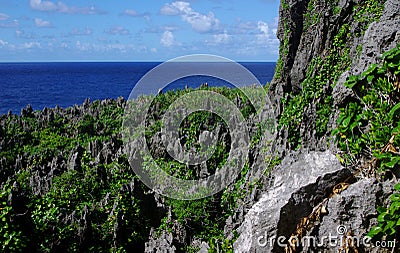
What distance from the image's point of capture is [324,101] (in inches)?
296

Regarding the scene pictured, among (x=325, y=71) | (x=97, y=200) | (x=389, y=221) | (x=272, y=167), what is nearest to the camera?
(x=389, y=221)

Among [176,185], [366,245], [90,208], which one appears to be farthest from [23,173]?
[366,245]

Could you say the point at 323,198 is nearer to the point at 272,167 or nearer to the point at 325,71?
the point at 272,167

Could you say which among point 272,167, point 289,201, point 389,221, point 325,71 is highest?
point 325,71

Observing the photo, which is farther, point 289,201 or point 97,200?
point 97,200

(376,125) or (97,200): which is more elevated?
(376,125)

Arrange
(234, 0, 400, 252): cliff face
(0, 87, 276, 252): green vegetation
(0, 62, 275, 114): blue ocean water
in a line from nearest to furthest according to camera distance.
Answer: (234, 0, 400, 252): cliff face < (0, 87, 276, 252): green vegetation < (0, 62, 275, 114): blue ocean water

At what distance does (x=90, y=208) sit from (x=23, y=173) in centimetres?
360

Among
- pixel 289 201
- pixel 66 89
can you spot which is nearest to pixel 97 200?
pixel 289 201

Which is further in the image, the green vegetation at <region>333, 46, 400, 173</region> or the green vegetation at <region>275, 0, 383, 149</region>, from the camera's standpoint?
the green vegetation at <region>275, 0, 383, 149</region>

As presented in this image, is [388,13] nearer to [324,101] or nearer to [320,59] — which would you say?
[324,101]

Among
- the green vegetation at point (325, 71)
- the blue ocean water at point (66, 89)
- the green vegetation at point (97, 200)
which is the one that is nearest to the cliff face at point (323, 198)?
the green vegetation at point (97, 200)

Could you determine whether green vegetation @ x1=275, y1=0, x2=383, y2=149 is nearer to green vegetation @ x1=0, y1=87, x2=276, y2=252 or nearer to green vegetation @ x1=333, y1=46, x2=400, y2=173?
green vegetation @ x1=0, y1=87, x2=276, y2=252

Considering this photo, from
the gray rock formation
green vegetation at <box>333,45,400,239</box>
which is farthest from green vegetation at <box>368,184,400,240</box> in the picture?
the gray rock formation
